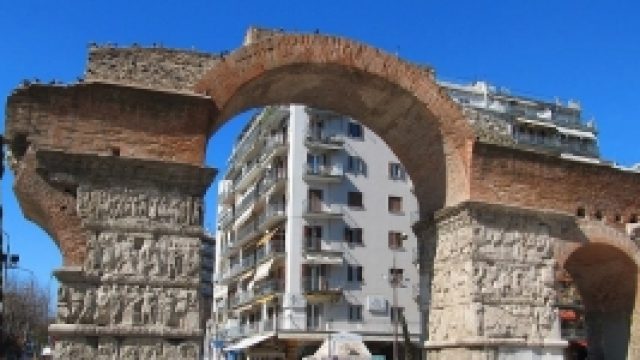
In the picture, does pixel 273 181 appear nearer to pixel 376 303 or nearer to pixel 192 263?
pixel 376 303

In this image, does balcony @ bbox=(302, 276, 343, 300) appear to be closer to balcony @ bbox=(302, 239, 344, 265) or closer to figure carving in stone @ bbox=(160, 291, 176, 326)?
balcony @ bbox=(302, 239, 344, 265)

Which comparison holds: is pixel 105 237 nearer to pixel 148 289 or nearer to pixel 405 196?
pixel 148 289

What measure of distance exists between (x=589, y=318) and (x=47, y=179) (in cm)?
1016

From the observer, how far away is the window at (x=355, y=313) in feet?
94.3

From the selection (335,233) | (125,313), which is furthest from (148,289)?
(335,233)

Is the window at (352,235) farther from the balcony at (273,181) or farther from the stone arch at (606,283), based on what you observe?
the stone arch at (606,283)

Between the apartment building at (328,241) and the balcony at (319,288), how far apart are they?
4 cm

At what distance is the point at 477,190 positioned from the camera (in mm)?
11156

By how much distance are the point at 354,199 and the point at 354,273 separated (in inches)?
126

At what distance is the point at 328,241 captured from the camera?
29453 mm

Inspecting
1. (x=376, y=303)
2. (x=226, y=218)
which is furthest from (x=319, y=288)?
(x=226, y=218)

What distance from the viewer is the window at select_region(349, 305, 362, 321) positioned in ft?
94.3

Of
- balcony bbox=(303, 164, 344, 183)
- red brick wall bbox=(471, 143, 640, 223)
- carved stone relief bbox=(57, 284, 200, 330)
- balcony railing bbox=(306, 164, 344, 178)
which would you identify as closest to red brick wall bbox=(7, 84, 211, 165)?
carved stone relief bbox=(57, 284, 200, 330)

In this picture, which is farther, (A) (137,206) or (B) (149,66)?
(B) (149,66)
